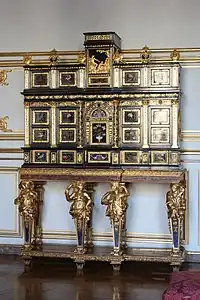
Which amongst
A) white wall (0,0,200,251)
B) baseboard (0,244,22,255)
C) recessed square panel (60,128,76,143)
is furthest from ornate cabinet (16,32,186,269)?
baseboard (0,244,22,255)

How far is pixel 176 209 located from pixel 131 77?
1396 mm

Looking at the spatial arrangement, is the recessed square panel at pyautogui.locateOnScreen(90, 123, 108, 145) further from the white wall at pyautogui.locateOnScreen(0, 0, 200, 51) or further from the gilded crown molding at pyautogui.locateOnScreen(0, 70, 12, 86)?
the gilded crown molding at pyautogui.locateOnScreen(0, 70, 12, 86)

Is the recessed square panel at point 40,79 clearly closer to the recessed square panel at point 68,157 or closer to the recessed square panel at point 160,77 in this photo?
the recessed square panel at point 68,157

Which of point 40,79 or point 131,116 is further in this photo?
point 40,79

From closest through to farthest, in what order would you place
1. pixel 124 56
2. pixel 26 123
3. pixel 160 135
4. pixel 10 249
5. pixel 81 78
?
pixel 160 135, pixel 81 78, pixel 26 123, pixel 124 56, pixel 10 249

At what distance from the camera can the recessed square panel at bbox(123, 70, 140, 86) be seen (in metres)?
6.13

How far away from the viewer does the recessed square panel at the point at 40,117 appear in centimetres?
628

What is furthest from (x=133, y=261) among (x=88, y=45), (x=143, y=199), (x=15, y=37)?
(x=15, y=37)

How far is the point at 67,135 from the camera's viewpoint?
623 centimetres

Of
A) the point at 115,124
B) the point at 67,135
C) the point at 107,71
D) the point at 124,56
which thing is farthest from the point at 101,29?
the point at 67,135

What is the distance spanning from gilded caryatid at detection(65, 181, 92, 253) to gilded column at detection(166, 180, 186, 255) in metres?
0.82

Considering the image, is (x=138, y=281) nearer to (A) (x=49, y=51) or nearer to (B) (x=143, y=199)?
(B) (x=143, y=199)

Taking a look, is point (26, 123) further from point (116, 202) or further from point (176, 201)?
point (176, 201)

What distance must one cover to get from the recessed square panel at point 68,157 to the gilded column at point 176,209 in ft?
3.36
